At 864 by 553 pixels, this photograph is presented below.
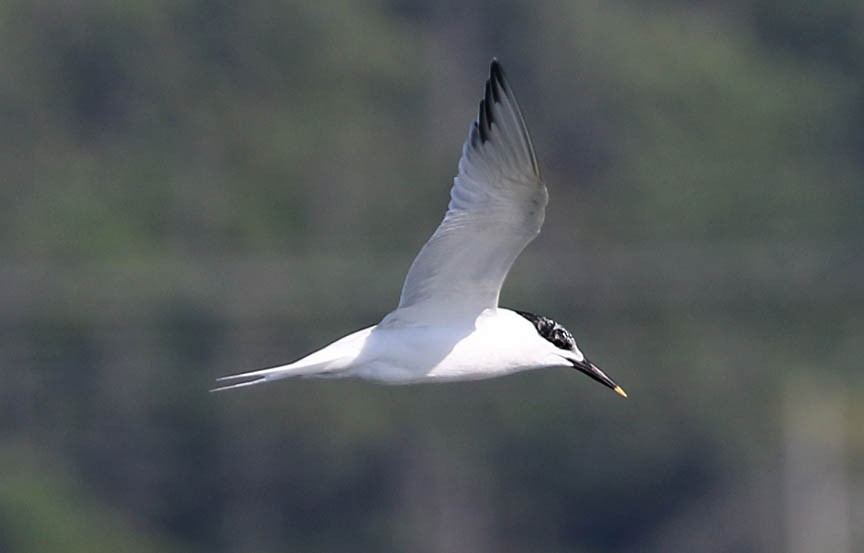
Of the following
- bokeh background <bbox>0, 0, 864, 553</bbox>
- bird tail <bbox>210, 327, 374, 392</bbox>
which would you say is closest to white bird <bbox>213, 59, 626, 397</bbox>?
bird tail <bbox>210, 327, 374, 392</bbox>

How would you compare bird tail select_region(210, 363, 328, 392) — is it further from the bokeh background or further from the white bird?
the bokeh background

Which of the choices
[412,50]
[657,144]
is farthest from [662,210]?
[412,50]

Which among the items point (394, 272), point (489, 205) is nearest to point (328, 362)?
point (489, 205)

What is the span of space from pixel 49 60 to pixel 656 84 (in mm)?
8535

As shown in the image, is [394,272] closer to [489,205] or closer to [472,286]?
[472,286]

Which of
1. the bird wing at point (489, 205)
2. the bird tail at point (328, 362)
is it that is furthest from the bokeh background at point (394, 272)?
the bird tail at point (328, 362)

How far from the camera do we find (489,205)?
27.6ft

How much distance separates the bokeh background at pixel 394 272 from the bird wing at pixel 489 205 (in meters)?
19.9

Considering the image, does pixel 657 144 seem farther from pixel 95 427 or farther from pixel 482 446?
pixel 95 427

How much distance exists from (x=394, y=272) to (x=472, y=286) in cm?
2213

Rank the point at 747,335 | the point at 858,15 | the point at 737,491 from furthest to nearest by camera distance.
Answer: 1. the point at 858,15
2. the point at 747,335
3. the point at 737,491

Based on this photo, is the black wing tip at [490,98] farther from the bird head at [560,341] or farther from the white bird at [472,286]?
the bird head at [560,341]

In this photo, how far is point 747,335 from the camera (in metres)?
33.2

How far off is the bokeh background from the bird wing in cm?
1986
